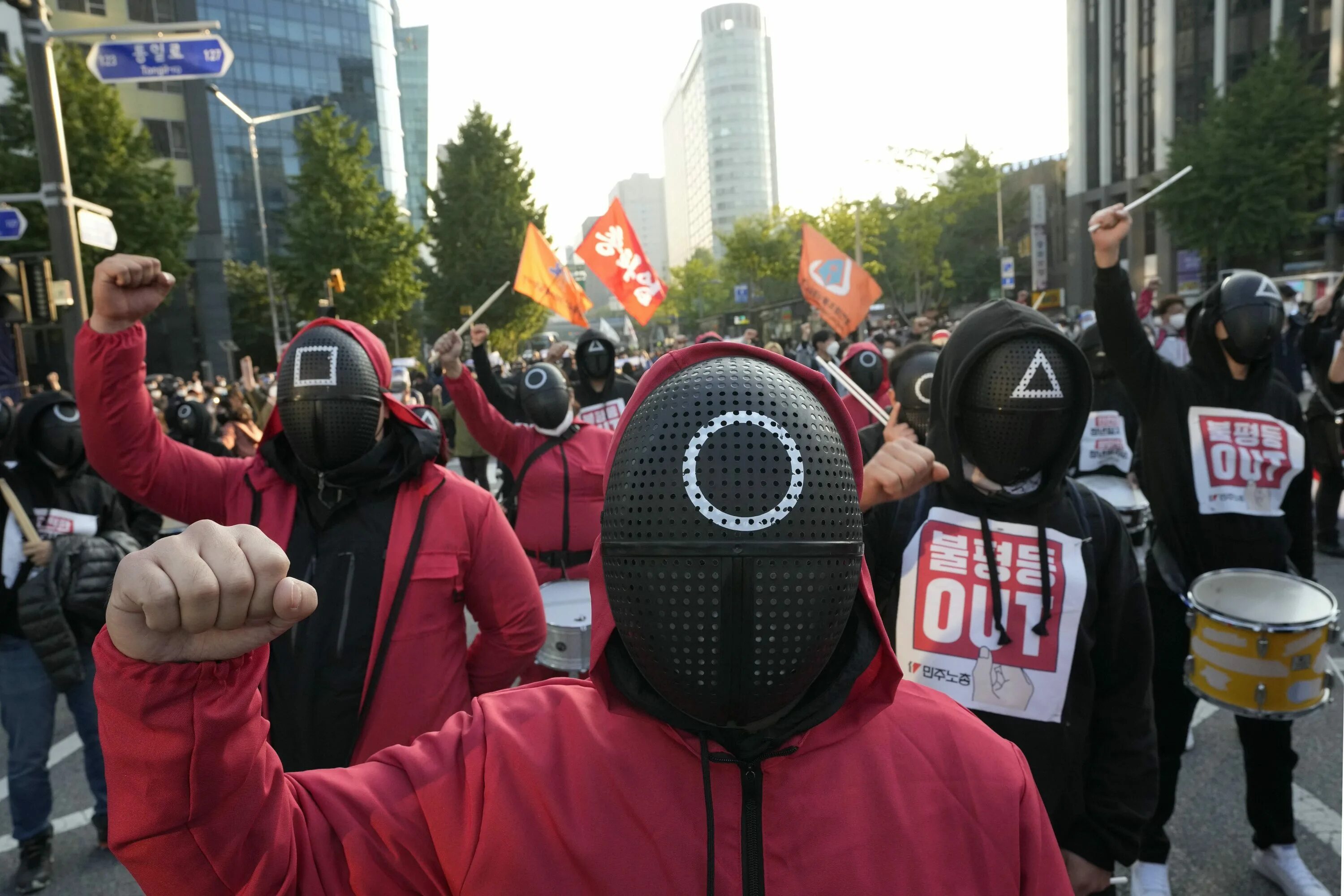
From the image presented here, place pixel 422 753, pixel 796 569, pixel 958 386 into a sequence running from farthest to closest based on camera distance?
1. pixel 958 386
2. pixel 422 753
3. pixel 796 569

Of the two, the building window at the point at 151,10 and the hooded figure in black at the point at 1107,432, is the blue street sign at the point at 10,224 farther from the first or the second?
the building window at the point at 151,10

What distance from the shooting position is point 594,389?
27.4ft

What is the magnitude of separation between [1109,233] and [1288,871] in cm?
257

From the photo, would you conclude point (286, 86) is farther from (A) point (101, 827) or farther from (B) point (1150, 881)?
(B) point (1150, 881)

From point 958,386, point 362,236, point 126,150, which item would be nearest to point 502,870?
point 958,386

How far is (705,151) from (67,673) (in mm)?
161840

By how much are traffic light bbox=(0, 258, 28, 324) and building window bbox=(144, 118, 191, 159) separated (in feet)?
133

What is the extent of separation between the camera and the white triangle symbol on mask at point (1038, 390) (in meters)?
2.47

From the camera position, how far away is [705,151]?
512 feet

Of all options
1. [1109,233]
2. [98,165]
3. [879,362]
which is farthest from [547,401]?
[98,165]

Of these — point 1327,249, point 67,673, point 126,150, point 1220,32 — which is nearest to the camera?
point 67,673

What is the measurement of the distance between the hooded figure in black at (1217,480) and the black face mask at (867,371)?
440cm

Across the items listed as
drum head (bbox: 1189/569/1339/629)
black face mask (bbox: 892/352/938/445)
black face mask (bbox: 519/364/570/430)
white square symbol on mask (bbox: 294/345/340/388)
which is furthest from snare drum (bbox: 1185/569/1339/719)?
black face mask (bbox: 519/364/570/430)

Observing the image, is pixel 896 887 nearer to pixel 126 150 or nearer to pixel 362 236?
pixel 126 150
